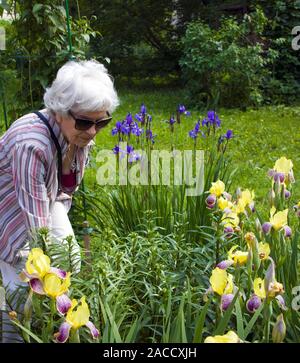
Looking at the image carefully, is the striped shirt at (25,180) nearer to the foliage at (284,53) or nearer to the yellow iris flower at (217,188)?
the yellow iris flower at (217,188)

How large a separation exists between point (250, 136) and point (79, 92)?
495 cm

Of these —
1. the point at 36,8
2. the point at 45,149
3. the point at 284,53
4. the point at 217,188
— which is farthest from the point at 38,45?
the point at 284,53

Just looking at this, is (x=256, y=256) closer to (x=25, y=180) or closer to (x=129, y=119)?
(x=25, y=180)

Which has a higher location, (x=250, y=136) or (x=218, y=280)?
(x=218, y=280)

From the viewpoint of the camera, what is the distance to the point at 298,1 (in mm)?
9398

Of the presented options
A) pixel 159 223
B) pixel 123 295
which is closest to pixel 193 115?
pixel 159 223

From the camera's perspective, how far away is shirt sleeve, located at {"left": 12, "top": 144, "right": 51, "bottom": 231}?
222 cm

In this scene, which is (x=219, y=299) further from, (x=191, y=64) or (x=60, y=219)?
(x=191, y=64)

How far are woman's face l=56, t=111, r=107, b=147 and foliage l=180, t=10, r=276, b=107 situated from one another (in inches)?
243

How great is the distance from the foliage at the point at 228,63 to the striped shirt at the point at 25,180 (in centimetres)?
621

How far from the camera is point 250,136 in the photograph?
6992 mm

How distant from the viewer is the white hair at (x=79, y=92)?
2.29 meters

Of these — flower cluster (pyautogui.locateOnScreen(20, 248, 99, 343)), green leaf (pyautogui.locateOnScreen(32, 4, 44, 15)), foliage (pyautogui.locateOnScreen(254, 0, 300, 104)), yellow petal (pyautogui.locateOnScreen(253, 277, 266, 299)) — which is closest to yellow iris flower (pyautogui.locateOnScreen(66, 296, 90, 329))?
flower cluster (pyautogui.locateOnScreen(20, 248, 99, 343))

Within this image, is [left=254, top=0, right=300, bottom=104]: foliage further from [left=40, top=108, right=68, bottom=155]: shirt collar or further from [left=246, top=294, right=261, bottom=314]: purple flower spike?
[left=246, top=294, right=261, bottom=314]: purple flower spike
